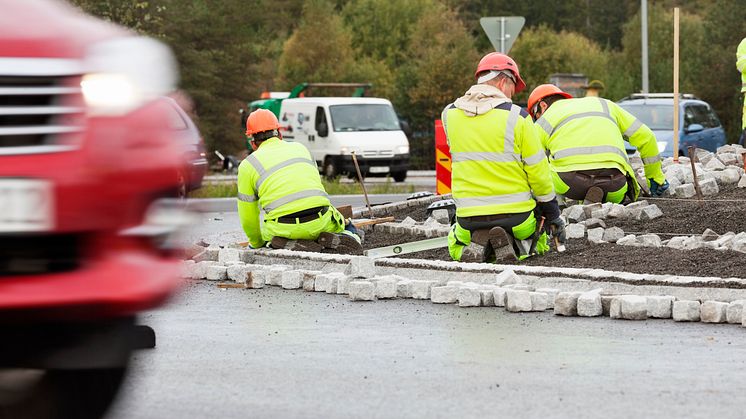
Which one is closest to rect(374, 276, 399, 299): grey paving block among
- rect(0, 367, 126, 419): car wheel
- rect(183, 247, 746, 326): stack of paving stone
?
rect(183, 247, 746, 326): stack of paving stone

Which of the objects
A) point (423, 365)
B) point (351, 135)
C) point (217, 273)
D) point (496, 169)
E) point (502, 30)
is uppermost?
point (502, 30)

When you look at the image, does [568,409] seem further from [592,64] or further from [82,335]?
[592,64]

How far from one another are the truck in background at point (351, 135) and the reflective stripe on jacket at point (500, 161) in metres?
22.9

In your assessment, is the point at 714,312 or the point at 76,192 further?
the point at 714,312

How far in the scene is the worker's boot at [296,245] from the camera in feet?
45.7

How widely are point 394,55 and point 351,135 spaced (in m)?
38.7

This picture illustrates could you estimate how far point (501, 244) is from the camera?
1233 centimetres

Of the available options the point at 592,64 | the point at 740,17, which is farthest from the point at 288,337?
the point at 592,64

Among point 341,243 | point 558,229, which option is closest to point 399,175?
point 341,243

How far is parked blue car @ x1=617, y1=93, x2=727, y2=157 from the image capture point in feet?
95.3

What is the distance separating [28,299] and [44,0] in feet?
4.28

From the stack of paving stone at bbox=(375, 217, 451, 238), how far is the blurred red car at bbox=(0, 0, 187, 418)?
1014 centimetres

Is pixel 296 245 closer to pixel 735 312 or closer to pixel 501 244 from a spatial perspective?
pixel 501 244

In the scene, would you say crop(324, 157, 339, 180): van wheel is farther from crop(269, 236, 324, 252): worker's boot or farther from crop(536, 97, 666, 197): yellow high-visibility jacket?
crop(269, 236, 324, 252): worker's boot
